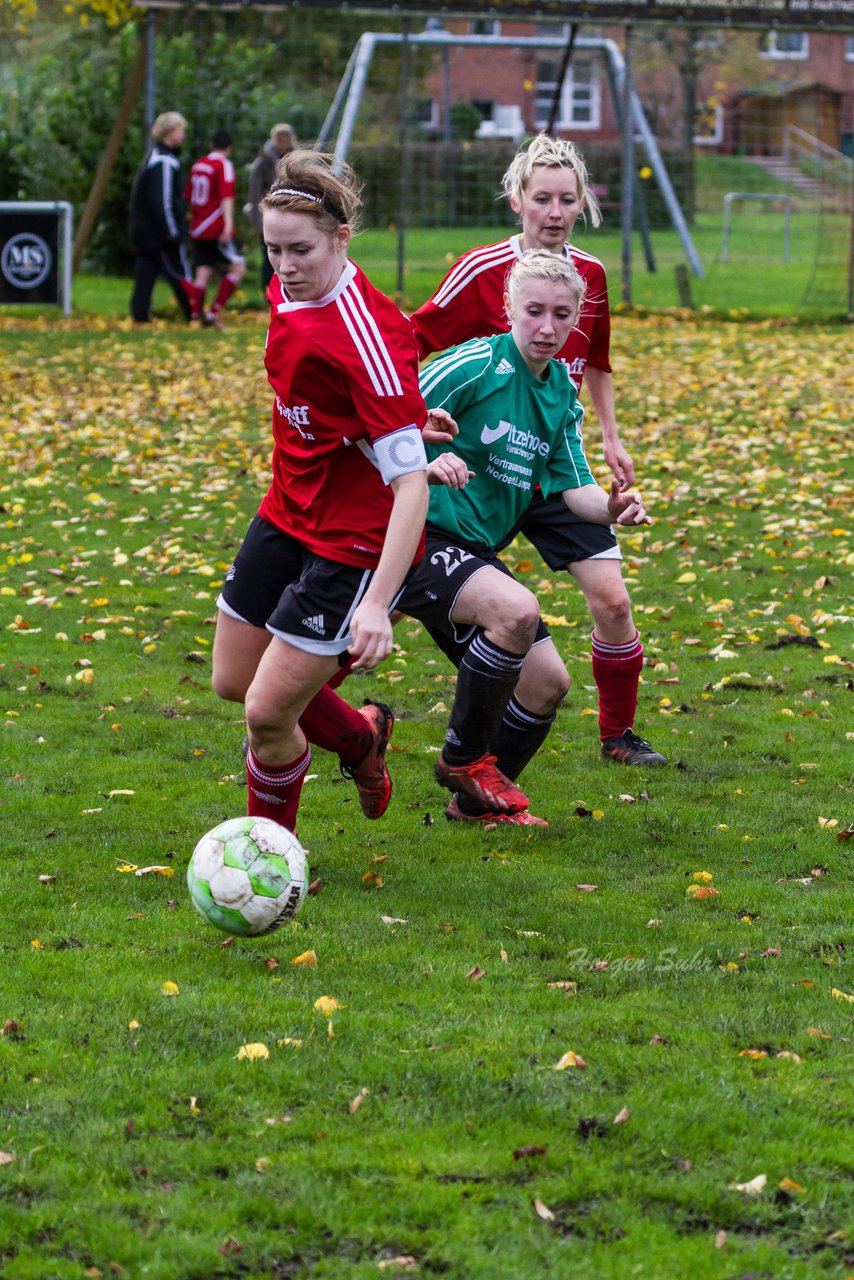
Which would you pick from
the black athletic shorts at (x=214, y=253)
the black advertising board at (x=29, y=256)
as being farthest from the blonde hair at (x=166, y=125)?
the black advertising board at (x=29, y=256)

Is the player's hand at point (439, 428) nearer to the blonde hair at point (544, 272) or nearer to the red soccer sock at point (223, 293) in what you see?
the blonde hair at point (544, 272)

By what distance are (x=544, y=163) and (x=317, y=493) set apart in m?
1.82

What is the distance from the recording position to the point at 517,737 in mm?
5871

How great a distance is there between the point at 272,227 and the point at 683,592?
17.6 feet

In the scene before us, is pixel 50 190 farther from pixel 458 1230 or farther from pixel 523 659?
pixel 458 1230

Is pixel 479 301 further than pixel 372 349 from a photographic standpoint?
Yes

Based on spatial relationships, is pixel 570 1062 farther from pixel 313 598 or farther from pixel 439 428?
pixel 439 428

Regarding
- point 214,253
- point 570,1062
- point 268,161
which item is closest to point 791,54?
point 268,161

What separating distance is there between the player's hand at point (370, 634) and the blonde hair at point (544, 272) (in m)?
1.61

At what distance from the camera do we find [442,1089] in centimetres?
366

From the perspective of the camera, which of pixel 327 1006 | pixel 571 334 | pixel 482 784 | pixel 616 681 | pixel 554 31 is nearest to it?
pixel 327 1006

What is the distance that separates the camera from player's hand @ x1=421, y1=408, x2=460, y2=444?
498 centimetres

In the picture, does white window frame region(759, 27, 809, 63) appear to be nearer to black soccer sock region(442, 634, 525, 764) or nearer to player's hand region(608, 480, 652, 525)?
player's hand region(608, 480, 652, 525)

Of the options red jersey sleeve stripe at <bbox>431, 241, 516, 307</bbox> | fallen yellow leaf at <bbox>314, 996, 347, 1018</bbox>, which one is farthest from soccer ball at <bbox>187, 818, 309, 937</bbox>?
red jersey sleeve stripe at <bbox>431, 241, 516, 307</bbox>
